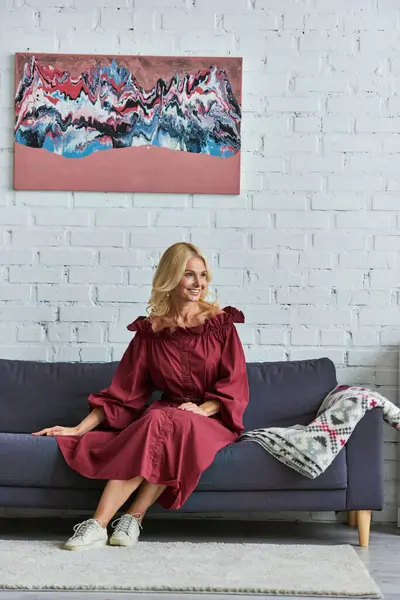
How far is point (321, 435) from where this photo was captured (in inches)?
129

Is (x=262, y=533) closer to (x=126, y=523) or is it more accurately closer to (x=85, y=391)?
(x=126, y=523)

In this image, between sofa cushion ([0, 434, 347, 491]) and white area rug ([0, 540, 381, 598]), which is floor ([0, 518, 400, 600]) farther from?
sofa cushion ([0, 434, 347, 491])

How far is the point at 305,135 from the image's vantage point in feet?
13.3

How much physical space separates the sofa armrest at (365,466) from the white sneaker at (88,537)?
92 cm

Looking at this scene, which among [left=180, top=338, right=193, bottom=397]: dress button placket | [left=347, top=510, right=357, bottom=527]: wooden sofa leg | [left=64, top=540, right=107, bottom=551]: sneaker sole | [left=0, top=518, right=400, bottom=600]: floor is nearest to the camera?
[left=64, top=540, right=107, bottom=551]: sneaker sole

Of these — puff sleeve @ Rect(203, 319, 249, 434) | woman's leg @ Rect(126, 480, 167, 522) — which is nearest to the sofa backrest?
puff sleeve @ Rect(203, 319, 249, 434)

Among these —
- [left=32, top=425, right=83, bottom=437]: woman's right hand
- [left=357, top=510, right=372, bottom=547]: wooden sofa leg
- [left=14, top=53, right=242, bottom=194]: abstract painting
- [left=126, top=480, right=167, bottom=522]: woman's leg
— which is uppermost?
[left=14, top=53, right=242, bottom=194]: abstract painting

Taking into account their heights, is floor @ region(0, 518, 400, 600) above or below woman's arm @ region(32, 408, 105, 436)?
below

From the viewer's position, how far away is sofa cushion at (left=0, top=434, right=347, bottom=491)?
10.7ft

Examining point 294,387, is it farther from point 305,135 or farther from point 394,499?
point 305,135

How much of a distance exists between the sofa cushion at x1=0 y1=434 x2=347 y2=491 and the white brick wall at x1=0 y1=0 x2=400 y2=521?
83cm

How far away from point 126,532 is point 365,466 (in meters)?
0.91

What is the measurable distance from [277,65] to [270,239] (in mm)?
784

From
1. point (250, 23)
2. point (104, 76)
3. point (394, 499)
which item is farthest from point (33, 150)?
point (394, 499)
